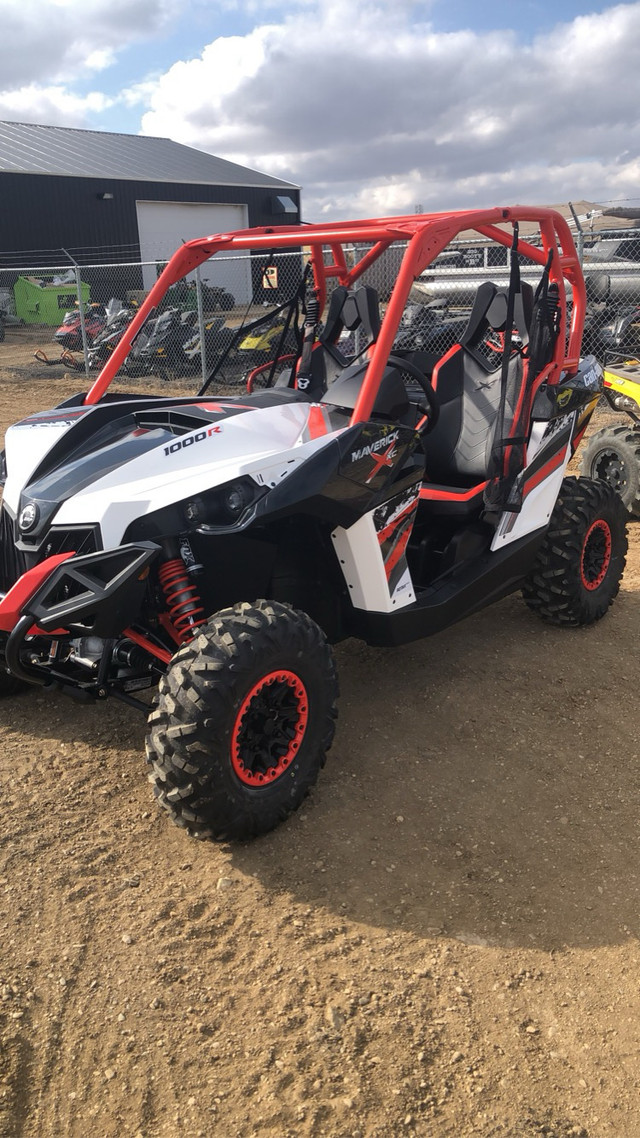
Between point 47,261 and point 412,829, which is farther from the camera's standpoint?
point 47,261

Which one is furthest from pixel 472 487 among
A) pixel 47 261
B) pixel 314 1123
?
pixel 47 261

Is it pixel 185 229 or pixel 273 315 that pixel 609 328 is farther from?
pixel 185 229

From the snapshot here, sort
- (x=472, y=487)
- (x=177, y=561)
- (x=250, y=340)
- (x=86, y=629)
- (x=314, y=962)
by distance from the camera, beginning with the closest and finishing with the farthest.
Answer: (x=314, y=962) < (x=86, y=629) < (x=177, y=561) < (x=472, y=487) < (x=250, y=340)

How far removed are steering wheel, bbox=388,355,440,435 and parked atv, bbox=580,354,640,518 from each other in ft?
9.09

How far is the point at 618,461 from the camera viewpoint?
6039mm

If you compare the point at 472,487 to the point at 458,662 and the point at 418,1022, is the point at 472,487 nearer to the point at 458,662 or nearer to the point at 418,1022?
the point at 458,662

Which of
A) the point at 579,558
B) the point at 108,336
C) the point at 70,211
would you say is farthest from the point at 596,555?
the point at 70,211

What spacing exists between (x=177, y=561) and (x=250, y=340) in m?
9.03

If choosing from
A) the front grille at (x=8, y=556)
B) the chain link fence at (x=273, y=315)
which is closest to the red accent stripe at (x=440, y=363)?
the chain link fence at (x=273, y=315)

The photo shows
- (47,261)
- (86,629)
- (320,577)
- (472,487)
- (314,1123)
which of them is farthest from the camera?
(47,261)

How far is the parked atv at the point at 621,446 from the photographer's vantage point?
5.86 metres

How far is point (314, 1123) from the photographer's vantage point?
1.88 meters

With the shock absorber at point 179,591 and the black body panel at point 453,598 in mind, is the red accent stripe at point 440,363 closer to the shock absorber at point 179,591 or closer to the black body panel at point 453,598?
the black body panel at point 453,598

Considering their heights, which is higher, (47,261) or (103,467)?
(47,261)
